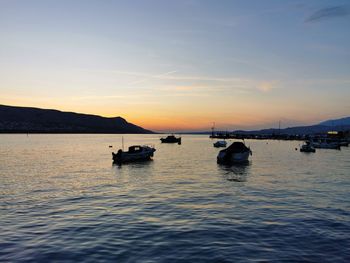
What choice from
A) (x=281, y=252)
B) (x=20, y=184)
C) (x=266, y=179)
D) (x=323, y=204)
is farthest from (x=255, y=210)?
(x=20, y=184)

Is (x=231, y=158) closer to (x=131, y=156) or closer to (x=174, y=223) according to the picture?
(x=131, y=156)

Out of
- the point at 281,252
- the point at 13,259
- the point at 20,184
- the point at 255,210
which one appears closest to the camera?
the point at 13,259

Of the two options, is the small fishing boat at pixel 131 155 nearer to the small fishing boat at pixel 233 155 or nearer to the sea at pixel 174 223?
the small fishing boat at pixel 233 155

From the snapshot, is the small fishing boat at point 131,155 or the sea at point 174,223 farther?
the small fishing boat at point 131,155

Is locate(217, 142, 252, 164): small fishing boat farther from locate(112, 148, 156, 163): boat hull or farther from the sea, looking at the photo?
the sea

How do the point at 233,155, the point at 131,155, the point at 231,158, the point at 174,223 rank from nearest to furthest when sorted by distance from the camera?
the point at 174,223, the point at 231,158, the point at 233,155, the point at 131,155

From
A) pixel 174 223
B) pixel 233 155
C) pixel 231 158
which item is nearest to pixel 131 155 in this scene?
pixel 231 158

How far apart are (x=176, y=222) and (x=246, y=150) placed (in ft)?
163

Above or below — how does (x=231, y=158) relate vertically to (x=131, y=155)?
below

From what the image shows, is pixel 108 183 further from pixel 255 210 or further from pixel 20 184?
pixel 255 210

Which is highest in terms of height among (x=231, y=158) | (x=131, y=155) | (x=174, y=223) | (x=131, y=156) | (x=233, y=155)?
(x=233, y=155)

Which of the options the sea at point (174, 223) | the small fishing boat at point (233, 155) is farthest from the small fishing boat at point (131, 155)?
the sea at point (174, 223)

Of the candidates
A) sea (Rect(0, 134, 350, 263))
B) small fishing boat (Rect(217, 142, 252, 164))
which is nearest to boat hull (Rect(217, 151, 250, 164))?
small fishing boat (Rect(217, 142, 252, 164))

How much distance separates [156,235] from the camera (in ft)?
57.4
